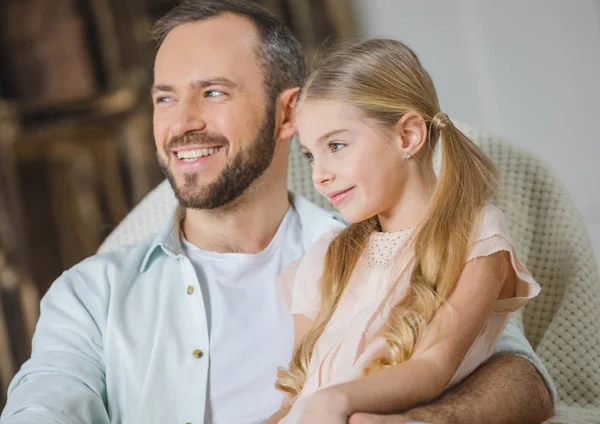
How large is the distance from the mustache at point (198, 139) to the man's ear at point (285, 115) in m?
0.11

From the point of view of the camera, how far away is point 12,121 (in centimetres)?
238

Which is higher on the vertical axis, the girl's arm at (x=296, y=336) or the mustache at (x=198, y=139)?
the mustache at (x=198, y=139)

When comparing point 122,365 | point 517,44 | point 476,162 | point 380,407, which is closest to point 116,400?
point 122,365

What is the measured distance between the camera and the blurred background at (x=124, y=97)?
7.73 feet

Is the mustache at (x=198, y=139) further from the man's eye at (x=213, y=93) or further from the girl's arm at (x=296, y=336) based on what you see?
the girl's arm at (x=296, y=336)

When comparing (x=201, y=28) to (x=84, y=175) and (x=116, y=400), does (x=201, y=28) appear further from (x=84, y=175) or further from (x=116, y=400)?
(x=84, y=175)

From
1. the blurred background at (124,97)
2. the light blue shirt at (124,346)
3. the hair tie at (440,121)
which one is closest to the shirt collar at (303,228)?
the light blue shirt at (124,346)

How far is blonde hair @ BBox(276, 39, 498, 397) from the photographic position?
918mm

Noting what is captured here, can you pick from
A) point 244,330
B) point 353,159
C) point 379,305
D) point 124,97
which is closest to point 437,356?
point 379,305

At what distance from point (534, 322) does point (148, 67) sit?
1.57 metres

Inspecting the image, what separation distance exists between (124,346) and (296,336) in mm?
256

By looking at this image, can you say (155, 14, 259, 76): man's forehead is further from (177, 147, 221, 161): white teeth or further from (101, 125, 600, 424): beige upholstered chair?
(101, 125, 600, 424): beige upholstered chair

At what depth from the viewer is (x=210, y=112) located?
1.23 metres

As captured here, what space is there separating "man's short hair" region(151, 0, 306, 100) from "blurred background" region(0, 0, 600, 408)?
3.91 feet
